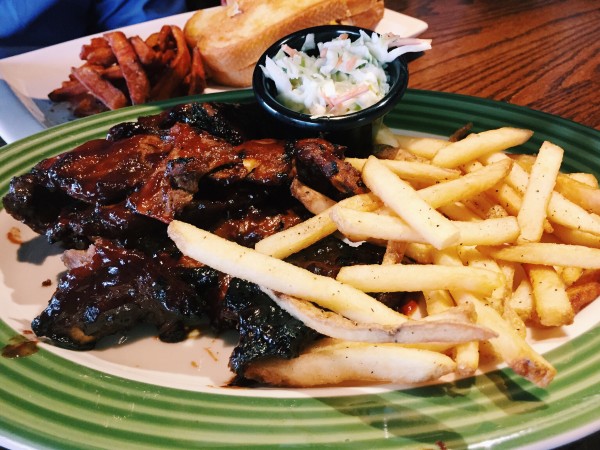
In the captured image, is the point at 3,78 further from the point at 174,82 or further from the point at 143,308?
the point at 143,308

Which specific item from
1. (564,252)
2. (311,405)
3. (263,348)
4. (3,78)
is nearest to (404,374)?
(311,405)

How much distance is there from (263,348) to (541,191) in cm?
118

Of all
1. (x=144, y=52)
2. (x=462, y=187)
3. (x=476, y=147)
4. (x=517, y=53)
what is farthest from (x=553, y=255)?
(x=144, y=52)

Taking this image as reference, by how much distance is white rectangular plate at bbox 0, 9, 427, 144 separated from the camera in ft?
11.5

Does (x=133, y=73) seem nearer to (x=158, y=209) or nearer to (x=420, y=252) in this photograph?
(x=158, y=209)

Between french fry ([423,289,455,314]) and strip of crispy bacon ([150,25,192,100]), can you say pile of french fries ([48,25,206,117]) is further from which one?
french fry ([423,289,455,314])

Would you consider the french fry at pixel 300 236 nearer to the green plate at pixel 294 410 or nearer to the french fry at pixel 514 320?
the green plate at pixel 294 410

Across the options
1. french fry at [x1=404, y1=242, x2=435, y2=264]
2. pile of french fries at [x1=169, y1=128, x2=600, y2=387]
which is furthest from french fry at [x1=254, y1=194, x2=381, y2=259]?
french fry at [x1=404, y1=242, x2=435, y2=264]

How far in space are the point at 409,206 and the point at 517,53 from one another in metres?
2.79

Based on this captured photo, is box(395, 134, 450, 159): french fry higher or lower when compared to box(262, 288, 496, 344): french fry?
lower

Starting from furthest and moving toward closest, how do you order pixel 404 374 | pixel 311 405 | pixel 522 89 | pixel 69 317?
1. pixel 522 89
2. pixel 69 317
3. pixel 311 405
4. pixel 404 374

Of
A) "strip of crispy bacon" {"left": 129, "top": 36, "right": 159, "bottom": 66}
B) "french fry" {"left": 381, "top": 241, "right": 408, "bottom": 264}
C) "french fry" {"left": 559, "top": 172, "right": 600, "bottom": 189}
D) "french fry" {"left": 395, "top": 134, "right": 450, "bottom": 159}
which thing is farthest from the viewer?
"strip of crispy bacon" {"left": 129, "top": 36, "right": 159, "bottom": 66}

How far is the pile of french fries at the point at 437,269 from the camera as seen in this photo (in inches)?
65.7

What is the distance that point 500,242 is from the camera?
1.90m
